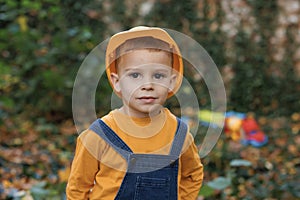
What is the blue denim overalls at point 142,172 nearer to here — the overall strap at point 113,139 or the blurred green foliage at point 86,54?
the overall strap at point 113,139

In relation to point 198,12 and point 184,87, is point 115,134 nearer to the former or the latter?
point 184,87

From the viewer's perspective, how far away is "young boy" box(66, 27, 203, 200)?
7.20ft

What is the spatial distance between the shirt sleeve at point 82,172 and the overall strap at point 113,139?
2.1 inches

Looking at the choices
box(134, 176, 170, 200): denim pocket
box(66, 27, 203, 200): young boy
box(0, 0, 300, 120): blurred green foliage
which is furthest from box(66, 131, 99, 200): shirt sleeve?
box(0, 0, 300, 120): blurred green foliage

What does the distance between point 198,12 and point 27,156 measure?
87.6 inches

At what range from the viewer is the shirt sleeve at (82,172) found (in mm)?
2273

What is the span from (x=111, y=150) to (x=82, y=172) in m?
0.14

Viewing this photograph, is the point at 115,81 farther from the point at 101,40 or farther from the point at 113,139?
the point at 101,40

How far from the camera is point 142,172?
2.25 meters

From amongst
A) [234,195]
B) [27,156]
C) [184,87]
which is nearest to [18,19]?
[27,156]

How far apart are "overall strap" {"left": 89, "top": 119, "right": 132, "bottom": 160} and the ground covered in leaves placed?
49.8 inches

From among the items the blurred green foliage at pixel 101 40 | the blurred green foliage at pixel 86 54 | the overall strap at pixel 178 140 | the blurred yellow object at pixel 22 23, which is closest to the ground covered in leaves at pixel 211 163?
the blurred green foliage at pixel 86 54

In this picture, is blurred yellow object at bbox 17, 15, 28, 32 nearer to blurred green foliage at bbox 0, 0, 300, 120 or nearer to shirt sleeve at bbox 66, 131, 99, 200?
blurred green foliage at bbox 0, 0, 300, 120

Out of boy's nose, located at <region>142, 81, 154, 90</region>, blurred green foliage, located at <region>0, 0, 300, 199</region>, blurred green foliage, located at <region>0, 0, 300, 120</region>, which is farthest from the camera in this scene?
blurred green foliage, located at <region>0, 0, 300, 120</region>
